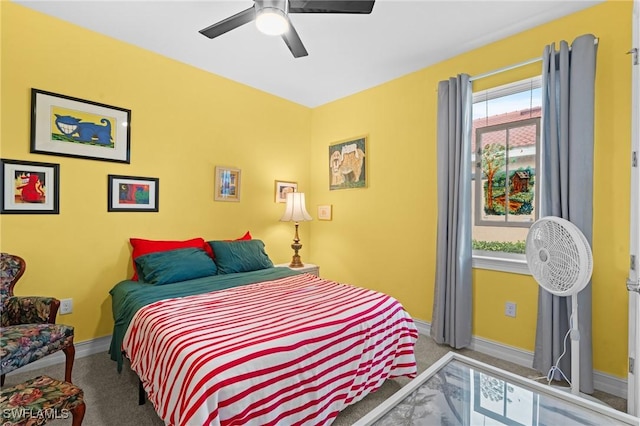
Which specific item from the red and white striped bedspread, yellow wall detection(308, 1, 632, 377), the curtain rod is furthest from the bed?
the curtain rod

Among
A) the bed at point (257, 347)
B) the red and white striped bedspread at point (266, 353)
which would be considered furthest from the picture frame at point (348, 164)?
the red and white striped bedspread at point (266, 353)

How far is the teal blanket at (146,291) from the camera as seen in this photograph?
2125 mm

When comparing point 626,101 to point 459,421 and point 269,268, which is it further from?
point 269,268

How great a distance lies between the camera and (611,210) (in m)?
2.10

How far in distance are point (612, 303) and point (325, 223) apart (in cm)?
285

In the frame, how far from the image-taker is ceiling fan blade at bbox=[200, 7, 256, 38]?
1.92 meters

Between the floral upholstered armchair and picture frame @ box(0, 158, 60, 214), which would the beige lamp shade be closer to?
picture frame @ box(0, 158, 60, 214)


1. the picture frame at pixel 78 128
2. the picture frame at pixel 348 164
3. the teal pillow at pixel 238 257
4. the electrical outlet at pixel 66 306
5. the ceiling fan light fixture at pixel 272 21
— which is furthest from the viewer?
the picture frame at pixel 348 164

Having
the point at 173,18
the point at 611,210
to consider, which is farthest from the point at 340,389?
the point at 173,18

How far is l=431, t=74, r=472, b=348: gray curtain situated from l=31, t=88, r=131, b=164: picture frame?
287 cm

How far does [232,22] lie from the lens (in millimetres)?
2025

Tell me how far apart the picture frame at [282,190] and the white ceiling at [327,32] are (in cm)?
125

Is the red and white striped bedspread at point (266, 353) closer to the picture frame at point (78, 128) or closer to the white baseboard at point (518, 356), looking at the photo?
the white baseboard at point (518, 356)

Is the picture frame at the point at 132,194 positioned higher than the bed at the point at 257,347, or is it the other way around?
the picture frame at the point at 132,194
